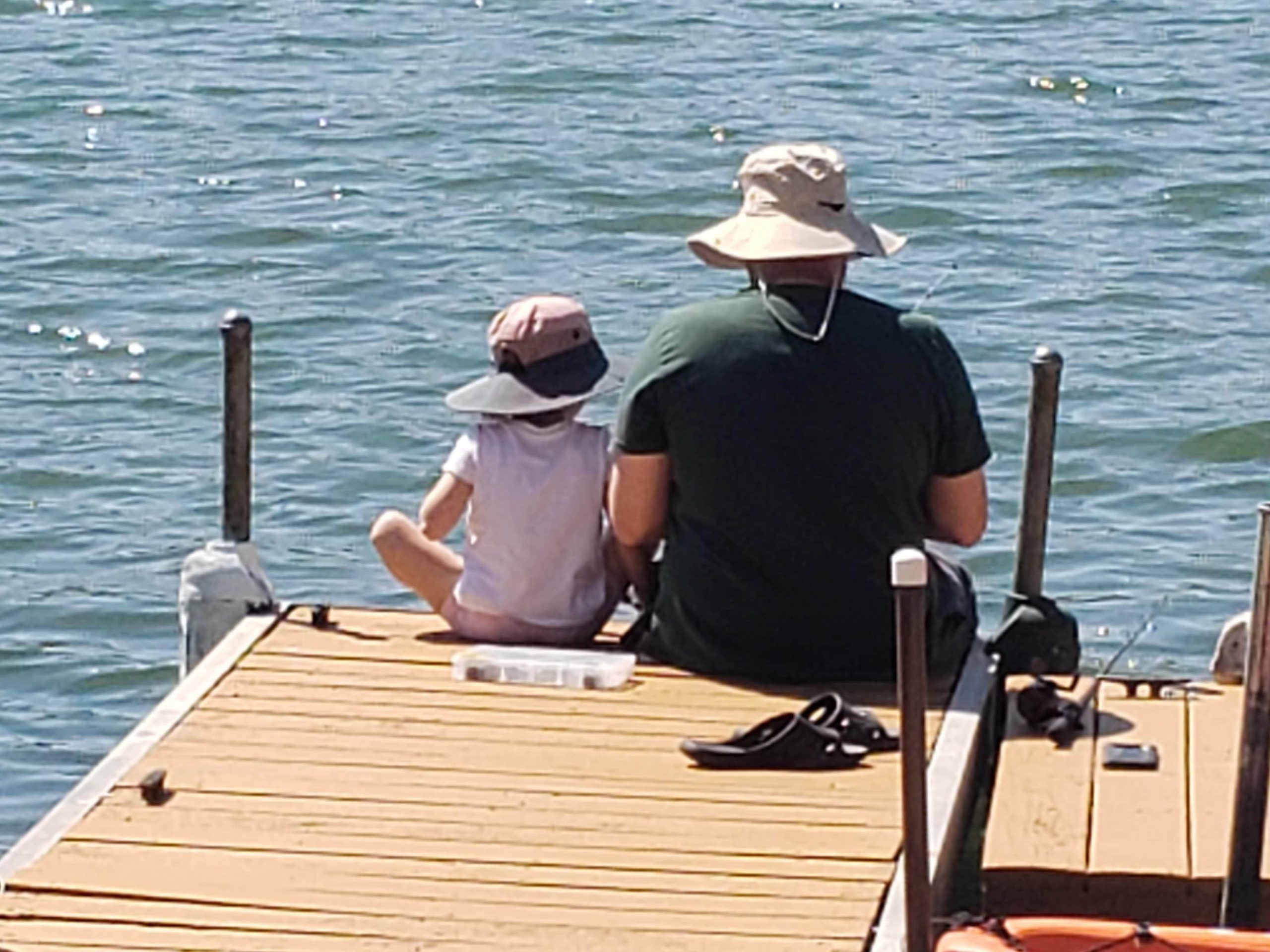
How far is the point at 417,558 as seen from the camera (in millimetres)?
7473

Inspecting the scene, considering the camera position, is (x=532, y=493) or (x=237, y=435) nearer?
(x=532, y=493)

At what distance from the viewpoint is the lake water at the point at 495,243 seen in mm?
10633

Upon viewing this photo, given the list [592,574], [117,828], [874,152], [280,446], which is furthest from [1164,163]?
[117,828]

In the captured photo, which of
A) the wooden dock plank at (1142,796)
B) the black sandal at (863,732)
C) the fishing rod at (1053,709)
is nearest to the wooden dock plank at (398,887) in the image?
the wooden dock plank at (1142,796)

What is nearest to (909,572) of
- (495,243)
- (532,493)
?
(532,493)

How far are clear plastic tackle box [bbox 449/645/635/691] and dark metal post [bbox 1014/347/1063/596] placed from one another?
3.79ft

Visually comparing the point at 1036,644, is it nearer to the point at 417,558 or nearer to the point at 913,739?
the point at 417,558

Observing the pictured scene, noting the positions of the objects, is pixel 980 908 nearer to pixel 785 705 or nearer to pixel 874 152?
pixel 785 705

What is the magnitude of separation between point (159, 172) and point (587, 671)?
29.2ft

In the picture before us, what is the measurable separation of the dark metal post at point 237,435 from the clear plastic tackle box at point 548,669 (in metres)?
0.92

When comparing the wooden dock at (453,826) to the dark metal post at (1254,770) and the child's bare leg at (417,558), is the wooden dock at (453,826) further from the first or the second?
the dark metal post at (1254,770)

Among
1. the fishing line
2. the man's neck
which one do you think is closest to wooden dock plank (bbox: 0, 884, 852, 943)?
the man's neck

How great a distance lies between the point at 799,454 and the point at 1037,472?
107 centimetres

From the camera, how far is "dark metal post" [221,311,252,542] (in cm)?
779
